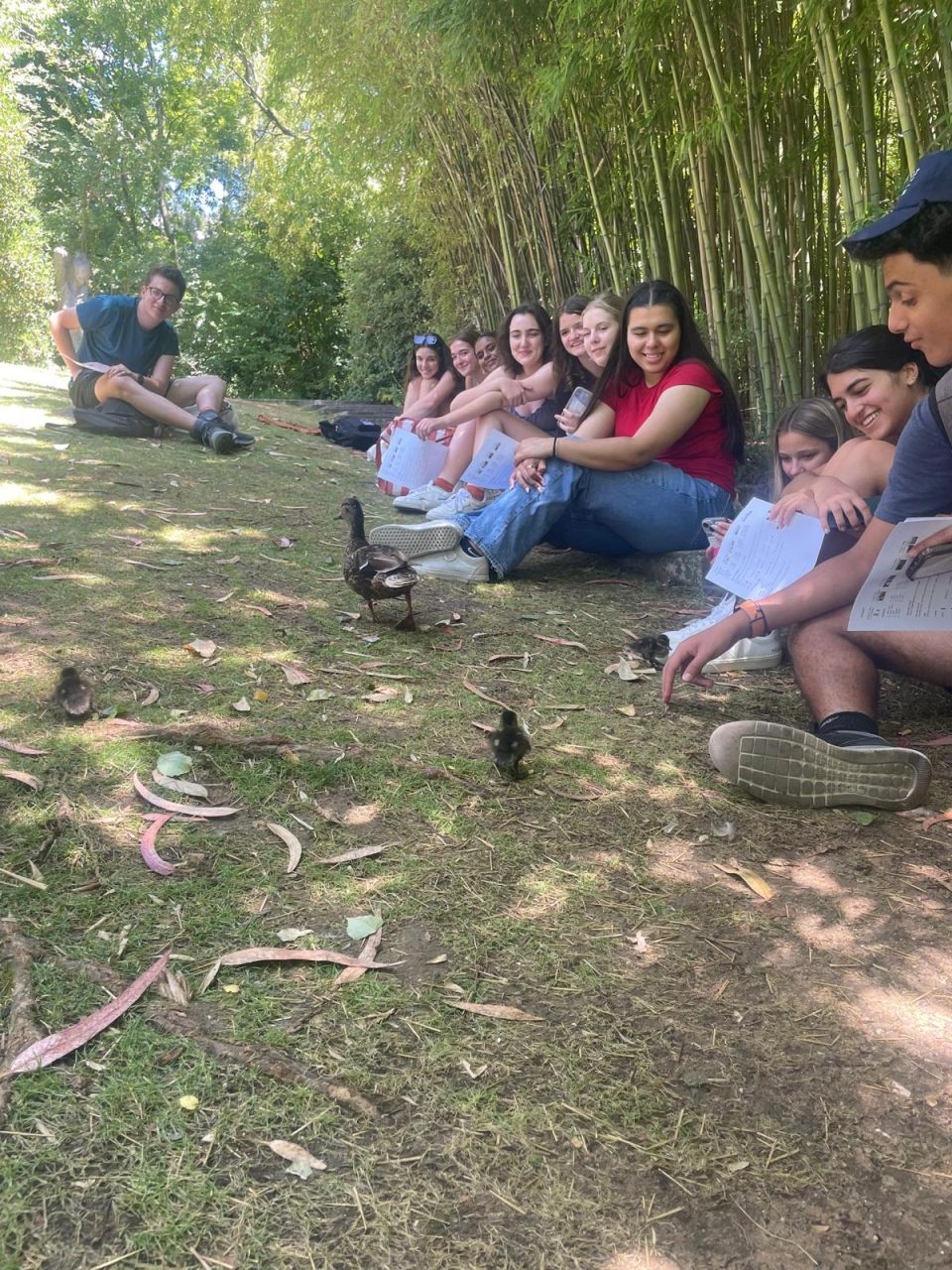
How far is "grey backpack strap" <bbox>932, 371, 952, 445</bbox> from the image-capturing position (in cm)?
194

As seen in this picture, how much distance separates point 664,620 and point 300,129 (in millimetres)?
16292

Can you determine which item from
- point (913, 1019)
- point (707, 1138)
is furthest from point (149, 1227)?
point (913, 1019)

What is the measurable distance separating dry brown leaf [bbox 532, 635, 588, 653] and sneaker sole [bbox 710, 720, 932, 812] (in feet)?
3.69

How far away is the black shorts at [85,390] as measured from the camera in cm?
669

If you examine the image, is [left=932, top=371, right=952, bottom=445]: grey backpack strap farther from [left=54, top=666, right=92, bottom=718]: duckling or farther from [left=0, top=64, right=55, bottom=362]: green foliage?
[left=0, top=64, right=55, bottom=362]: green foliage

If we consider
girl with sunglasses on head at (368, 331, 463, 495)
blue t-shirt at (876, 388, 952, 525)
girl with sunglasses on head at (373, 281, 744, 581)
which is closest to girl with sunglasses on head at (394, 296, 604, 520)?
girl with sunglasses on head at (373, 281, 744, 581)

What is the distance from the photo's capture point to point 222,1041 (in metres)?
1.28

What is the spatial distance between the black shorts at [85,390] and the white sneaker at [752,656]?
5.40m

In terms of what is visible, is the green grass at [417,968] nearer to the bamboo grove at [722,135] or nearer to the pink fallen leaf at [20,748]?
the pink fallen leaf at [20,748]

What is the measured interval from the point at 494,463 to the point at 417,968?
313 centimetres

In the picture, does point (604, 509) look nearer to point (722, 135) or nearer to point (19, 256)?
point (722, 135)

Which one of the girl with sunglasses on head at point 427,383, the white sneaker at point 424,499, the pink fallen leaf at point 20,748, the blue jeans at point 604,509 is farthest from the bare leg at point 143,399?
the pink fallen leaf at point 20,748

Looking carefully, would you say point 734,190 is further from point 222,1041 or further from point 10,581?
point 222,1041

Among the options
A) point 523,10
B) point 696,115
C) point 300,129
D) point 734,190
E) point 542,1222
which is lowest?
point 542,1222
